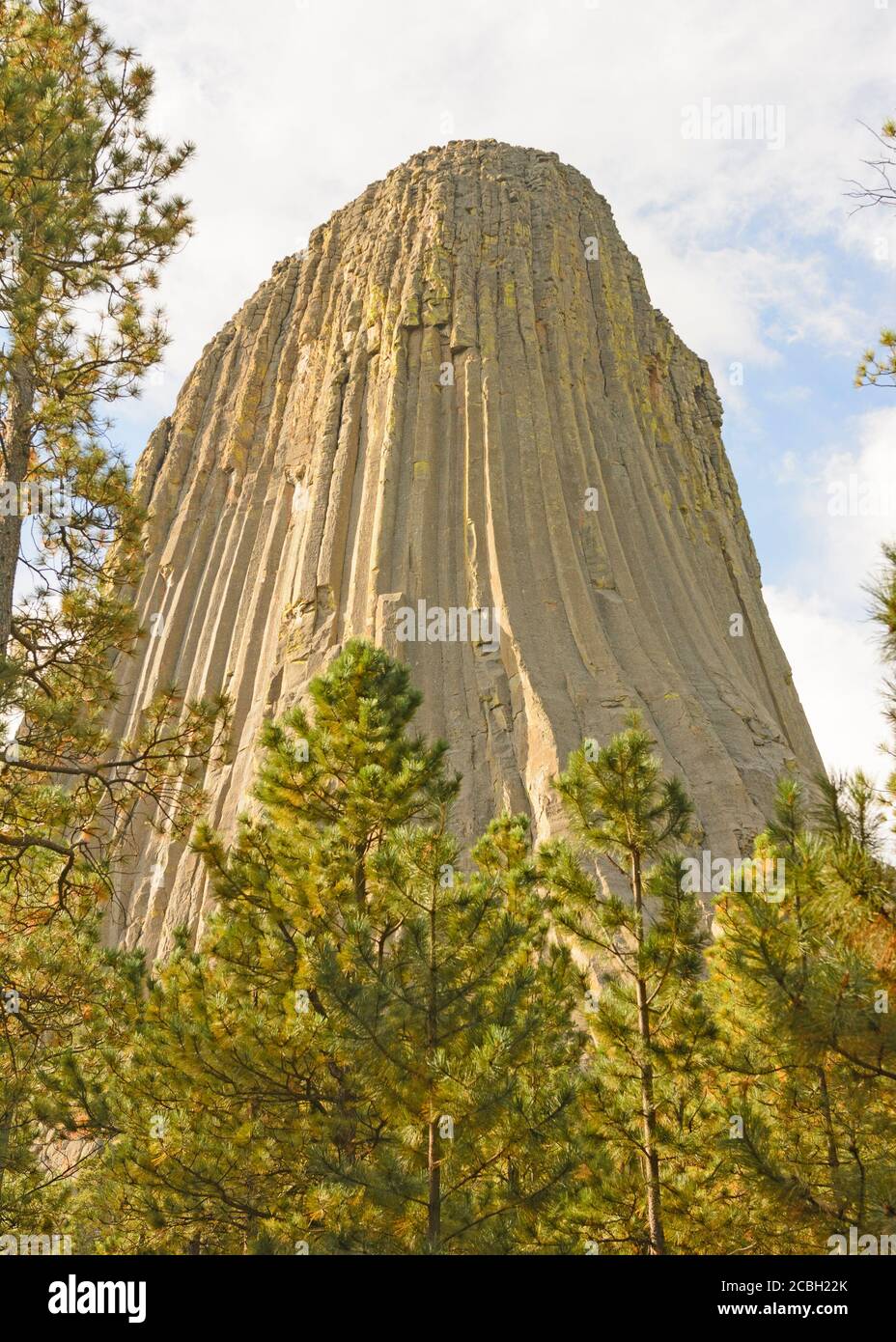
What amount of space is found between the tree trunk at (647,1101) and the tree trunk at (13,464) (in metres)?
5.66

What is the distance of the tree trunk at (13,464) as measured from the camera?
8593mm

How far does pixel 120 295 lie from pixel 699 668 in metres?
19.8

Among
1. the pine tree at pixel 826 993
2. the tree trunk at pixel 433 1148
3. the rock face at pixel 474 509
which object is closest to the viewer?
the pine tree at pixel 826 993

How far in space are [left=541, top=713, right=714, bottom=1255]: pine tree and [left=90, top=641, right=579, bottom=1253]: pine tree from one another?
52cm

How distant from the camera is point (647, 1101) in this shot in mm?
8797

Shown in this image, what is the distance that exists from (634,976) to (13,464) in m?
6.95

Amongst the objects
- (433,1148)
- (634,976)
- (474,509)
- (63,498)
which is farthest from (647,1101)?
(474,509)

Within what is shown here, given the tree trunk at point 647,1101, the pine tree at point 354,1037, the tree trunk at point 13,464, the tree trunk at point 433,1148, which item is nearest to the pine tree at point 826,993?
the tree trunk at point 647,1101

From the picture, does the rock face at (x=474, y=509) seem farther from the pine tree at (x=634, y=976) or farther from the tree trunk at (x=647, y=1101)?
the tree trunk at (x=647, y=1101)

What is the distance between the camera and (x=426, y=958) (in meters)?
8.62

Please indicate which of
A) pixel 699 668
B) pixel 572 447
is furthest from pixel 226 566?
pixel 699 668

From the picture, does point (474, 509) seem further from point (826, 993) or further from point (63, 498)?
point (826, 993)

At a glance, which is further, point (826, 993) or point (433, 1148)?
point (433, 1148)

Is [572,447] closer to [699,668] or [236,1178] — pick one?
[699,668]
